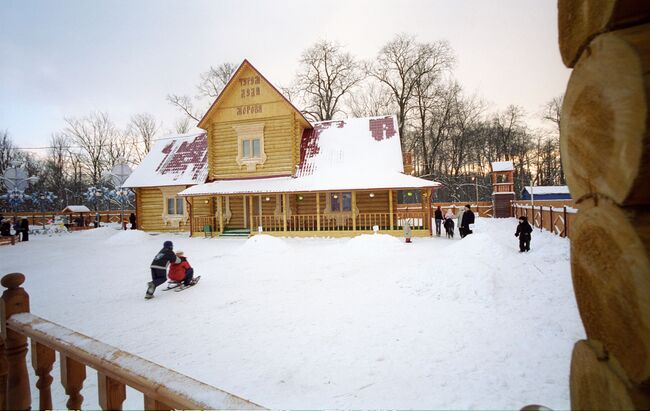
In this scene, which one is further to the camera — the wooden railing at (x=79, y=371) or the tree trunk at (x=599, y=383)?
the wooden railing at (x=79, y=371)

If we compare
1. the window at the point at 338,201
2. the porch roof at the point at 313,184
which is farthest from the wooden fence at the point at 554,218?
the window at the point at 338,201

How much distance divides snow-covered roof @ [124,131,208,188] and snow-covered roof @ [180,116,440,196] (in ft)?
8.86

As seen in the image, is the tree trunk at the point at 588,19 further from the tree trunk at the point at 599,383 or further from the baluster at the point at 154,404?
the baluster at the point at 154,404

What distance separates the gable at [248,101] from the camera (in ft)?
59.4

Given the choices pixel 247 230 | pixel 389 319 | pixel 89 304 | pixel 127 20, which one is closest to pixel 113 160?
pixel 247 230

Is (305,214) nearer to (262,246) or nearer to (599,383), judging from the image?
(262,246)

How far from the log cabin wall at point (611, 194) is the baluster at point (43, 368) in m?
3.00

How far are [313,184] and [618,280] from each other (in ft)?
52.2

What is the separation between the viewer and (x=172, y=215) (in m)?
21.5

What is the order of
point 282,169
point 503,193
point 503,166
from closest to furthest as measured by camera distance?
point 282,169, point 503,193, point 503,166

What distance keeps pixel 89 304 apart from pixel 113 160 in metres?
44.7

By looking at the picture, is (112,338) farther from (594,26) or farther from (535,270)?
(535,270)

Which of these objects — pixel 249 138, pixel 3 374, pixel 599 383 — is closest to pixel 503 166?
pixel 249 138

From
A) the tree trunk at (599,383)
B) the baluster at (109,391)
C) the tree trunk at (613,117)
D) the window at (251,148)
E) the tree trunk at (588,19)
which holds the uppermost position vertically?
the window at (251,148)
